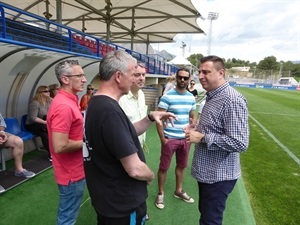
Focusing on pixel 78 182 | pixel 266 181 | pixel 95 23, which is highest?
pixel 95 23

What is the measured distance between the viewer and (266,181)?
4.78 metres

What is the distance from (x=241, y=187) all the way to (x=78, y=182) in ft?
11.1

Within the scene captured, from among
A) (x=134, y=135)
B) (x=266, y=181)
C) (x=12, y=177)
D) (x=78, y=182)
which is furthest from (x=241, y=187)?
(x=12, y=177)

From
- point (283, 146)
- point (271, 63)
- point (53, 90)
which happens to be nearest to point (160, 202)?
point (53, 90)

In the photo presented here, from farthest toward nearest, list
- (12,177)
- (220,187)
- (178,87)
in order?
1. (12,177)
2. (178,87)
3. (220,187)

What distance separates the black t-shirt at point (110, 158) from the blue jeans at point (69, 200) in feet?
2.13

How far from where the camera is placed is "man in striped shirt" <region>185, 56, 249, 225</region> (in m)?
2.02

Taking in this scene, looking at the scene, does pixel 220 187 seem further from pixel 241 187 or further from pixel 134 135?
pixel 241 187

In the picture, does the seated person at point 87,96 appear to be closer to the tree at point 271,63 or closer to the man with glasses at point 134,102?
the man with glasses at point 134,102

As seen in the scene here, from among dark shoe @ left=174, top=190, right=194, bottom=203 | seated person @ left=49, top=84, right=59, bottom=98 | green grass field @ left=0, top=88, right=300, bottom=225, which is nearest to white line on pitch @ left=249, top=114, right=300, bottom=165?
green grass field @ left=0, top=88, right=300, bottom=225

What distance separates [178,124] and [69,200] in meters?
1.82

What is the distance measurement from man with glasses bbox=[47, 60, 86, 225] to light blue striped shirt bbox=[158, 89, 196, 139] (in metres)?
1.36

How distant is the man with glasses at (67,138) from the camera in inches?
79.0

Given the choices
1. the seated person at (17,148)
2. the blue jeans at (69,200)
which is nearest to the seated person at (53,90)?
the seated person at (17,148)
